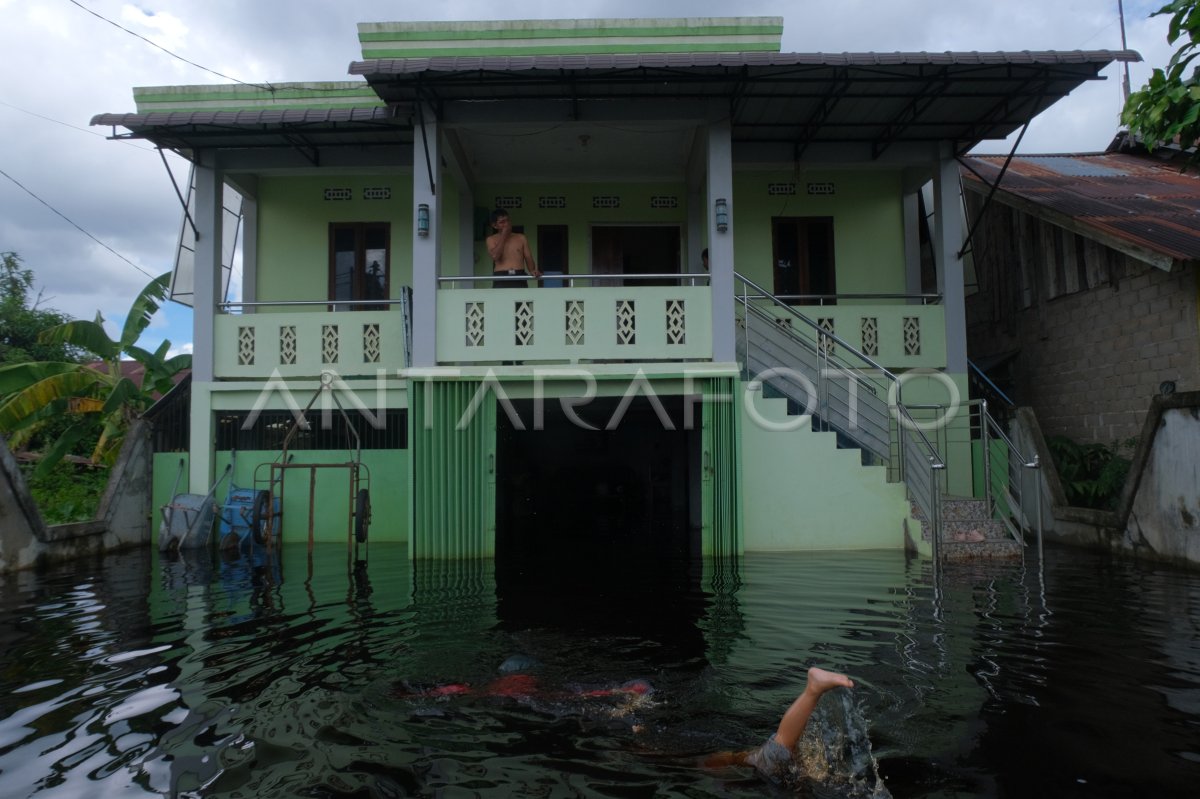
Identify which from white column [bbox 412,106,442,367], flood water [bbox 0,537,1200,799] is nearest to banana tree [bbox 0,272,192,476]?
flood water [bbox 0,537,1200,799]

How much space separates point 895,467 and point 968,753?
716 centimetres

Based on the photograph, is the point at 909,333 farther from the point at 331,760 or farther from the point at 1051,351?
the point at 331,760

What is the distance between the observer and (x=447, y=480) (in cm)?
1022

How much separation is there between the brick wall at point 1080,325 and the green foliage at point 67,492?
15.0 m

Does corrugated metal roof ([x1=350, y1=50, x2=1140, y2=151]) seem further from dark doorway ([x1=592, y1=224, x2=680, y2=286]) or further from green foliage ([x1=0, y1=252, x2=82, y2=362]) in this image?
green foliage ([x1=0, y1=252, x2=82, y2=362])

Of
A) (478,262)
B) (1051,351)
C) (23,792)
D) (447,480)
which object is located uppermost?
(478,262)

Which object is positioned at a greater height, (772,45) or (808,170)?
(772,45)

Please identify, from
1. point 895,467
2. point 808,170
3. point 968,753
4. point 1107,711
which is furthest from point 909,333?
point 968,753

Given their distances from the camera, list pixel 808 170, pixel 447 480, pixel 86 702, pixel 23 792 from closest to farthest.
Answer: pixel 23 792, pixel 86 702, pixel 447 480, pixel 808 170

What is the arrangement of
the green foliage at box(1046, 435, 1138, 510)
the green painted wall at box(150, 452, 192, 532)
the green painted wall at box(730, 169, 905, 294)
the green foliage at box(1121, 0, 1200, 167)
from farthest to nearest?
→ 1. the green painted wall at box(730, 169, 905, 294)
2. the green painted wall at box(150, 452, 192, 532)
3. the green foliage at box(1046, 435, 1138, 510)
4. the green foliage at box(1121, 0, 1200, 167)

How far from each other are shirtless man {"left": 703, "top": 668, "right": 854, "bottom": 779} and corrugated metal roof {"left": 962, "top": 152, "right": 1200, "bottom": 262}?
9.24 m

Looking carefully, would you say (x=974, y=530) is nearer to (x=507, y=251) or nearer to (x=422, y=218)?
(x=507, y=251)

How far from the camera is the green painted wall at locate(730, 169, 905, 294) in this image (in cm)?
1343

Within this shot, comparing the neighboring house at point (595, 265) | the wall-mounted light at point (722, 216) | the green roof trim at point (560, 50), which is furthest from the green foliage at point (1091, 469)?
the green roof trim at point (560, 50)
